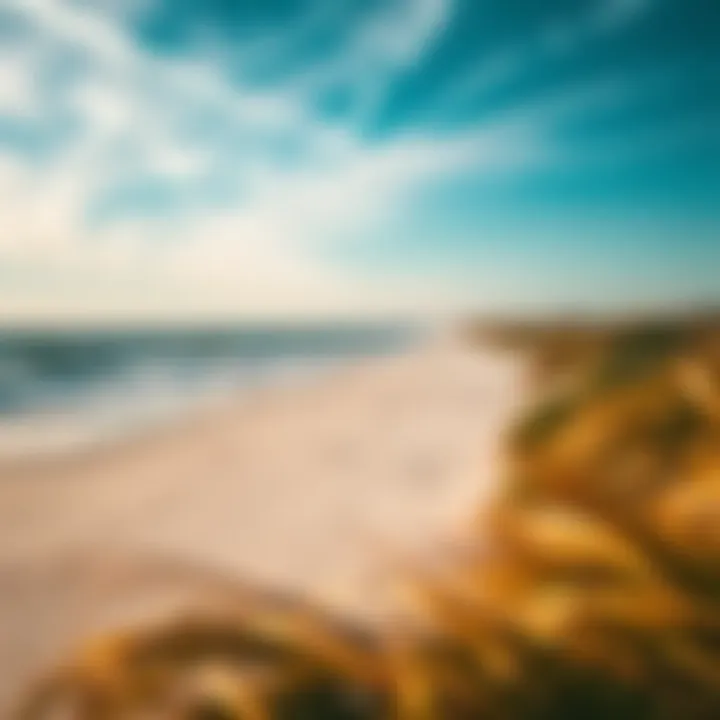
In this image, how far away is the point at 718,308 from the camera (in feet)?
2.68

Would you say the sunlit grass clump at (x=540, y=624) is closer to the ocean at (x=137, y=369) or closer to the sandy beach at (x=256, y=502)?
the sandy beach at (x=256, y=502)

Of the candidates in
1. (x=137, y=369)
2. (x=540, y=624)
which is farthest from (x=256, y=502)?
(x=540, y=624)

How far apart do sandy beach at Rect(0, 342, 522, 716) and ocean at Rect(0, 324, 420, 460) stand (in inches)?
0.8

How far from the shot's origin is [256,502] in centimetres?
73

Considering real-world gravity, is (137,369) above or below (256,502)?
above

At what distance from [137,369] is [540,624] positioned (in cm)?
46

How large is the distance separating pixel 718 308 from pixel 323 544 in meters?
0.48

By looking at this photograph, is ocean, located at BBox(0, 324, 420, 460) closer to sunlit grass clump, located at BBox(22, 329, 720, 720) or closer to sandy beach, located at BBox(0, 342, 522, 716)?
sandy beach, located at BBox(0, 342, 522, 716)

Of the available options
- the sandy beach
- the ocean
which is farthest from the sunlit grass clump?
the ocean

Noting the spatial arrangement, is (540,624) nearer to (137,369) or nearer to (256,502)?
(256,502)

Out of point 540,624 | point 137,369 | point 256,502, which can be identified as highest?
point 137,369

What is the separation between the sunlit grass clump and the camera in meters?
0.67

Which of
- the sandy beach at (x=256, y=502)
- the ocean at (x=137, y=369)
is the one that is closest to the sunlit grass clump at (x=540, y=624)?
the sandy beach at (x=256, y=502)

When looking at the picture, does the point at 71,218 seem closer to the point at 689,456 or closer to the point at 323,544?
the point at 323,544
